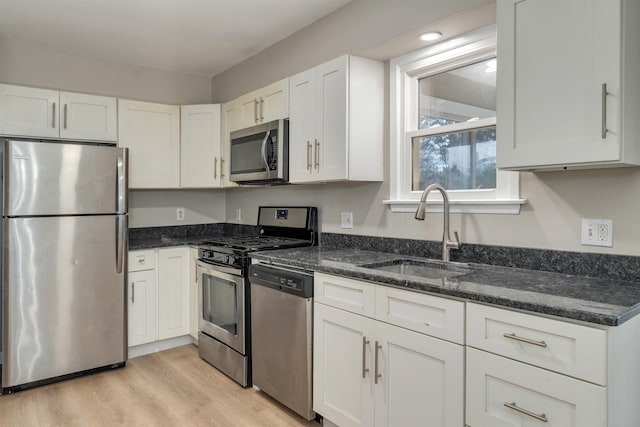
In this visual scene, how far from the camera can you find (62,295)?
2838 millimetres

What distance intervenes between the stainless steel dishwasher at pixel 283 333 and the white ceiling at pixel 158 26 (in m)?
1.62

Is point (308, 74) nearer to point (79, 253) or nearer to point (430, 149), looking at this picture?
point (430, 149)

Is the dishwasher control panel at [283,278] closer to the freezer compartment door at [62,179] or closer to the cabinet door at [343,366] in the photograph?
the cabinet door at [343,366]

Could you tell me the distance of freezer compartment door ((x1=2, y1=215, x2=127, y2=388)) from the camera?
2695mm

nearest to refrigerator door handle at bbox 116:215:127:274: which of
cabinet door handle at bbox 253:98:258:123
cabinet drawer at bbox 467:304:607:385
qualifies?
cabinet door handle at bbox 253:98:258:123

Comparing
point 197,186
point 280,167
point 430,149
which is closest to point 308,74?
point 280,167

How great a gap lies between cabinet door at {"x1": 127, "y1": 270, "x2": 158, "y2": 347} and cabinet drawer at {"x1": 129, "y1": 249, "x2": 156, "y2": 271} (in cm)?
4

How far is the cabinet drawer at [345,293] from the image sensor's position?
1.92 meters

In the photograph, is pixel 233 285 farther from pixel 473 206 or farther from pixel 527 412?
pixel 527 412

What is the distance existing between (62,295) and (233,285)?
114cm

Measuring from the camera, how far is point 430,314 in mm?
1660

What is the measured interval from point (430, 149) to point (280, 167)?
0.99 m

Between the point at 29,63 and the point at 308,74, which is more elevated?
the point at 29,63

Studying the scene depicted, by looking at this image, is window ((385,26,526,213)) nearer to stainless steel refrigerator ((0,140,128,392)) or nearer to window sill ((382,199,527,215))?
window sill ((382,199,527,215))
